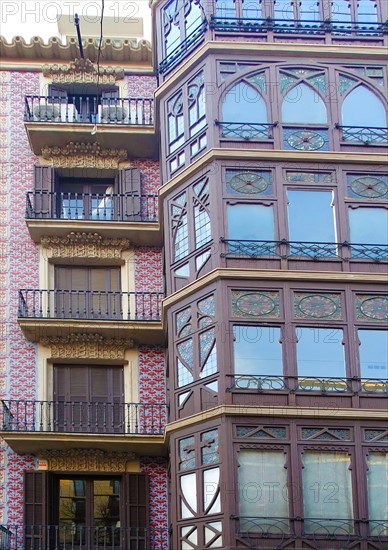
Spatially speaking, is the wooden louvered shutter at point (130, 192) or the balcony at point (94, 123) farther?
the balcony at point (94, 123)

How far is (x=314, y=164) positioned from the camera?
2631 centimetres

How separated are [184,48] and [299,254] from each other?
6.54 metres

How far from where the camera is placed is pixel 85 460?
27.0 metres

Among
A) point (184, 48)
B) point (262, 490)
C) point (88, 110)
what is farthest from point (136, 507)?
point (184, 48)

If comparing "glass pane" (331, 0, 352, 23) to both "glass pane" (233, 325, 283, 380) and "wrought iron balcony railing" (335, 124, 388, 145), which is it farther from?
"glass pane" (233, 325, 283, 380)

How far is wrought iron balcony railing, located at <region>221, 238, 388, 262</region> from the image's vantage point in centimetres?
2544

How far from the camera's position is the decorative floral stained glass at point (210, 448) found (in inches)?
943

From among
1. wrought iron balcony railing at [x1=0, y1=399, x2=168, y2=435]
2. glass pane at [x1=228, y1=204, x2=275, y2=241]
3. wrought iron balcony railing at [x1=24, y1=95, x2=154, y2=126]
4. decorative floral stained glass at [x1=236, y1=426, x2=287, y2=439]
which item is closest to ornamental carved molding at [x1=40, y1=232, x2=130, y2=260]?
wrought iron balcony railing at [x1=24, y1=95, x2=154, y2=126]

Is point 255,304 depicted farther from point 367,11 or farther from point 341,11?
point 367,11

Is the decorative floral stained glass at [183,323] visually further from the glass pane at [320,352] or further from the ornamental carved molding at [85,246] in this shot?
the ornamental carved molding at [85,246]

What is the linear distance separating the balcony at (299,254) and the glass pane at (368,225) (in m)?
0.26

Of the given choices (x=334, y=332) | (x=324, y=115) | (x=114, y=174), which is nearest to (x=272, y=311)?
(x=334, y=332)

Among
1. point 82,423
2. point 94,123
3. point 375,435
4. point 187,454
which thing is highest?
point 94,123

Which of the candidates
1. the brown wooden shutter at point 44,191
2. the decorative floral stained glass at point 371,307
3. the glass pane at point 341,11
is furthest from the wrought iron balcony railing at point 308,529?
the glass pane at point 341,11
